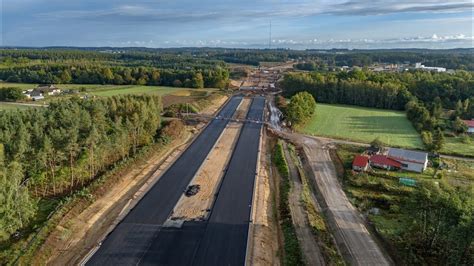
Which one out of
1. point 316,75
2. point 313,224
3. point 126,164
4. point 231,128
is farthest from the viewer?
point 316,75

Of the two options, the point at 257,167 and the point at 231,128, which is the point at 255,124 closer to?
the point at 231,128

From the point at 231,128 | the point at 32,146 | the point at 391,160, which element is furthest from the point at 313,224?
the point at 231,128

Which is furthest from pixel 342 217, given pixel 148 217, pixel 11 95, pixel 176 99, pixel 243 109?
pixel 11 95

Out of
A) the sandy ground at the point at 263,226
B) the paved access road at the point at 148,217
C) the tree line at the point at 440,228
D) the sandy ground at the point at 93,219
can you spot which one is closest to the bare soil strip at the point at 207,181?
the paved access road at the point at 148,217

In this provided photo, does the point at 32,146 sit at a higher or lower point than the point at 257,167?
higher

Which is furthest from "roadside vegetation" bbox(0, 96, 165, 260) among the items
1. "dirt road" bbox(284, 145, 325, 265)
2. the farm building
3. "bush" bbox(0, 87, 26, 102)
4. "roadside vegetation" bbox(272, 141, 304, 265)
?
"bush" bbox(0, 87, 26, 102)

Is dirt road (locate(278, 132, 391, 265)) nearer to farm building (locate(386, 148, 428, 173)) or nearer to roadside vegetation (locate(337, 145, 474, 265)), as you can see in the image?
roadside vegetation (locate(337, 145, 474, 265))
